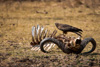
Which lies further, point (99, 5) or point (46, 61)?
point (99, 5)

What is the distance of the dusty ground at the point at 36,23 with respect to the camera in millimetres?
4844

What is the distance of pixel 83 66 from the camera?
4.57 meters

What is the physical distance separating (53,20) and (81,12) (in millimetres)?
2736

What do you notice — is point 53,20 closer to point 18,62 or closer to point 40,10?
point 40,10

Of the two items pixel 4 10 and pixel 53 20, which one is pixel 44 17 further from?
pixel 4 10

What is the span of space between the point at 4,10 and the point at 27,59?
30.5ft

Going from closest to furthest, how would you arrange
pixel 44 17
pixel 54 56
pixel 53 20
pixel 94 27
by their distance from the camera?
1. pixel 54 56
2. pixel 94 27
3. pixel 53 20
4. pixel 44 17

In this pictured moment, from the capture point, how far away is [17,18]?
11.8 m

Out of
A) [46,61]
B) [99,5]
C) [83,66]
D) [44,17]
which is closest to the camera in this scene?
[83,66]

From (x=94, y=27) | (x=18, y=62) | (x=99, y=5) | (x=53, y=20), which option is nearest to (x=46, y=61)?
(x=18, y=62)

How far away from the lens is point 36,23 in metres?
10.7

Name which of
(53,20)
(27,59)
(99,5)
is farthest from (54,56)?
(99,5)

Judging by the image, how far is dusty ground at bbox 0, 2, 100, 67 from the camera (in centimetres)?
484

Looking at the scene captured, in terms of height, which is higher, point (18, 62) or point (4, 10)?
point (18, 62)
